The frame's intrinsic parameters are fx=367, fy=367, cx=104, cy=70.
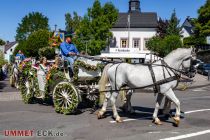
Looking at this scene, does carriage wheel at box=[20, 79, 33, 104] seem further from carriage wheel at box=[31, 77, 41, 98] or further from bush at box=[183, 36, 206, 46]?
bush at box=[183, 36, 206, 46]

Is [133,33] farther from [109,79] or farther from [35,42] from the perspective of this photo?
[109,79]

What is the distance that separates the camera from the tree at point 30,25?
101 m

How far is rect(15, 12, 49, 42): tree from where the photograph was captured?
3991 inches

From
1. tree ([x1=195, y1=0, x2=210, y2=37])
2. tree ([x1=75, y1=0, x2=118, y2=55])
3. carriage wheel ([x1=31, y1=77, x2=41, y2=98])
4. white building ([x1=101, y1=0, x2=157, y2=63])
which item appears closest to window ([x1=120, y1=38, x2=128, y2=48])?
white building ([x1=101, y1=0, x2=157, y2=63])

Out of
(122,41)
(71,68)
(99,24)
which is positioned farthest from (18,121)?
(122,41)

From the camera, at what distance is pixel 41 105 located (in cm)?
1375

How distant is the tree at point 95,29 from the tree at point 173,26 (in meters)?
11.8

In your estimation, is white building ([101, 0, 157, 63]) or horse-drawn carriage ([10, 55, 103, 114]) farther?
white building ([101, 0, 157, 63])

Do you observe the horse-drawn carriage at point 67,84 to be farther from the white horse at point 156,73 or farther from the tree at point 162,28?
the tree at point 162,28

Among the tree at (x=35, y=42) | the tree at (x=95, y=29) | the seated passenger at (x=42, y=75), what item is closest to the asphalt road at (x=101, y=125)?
the seated passenger at (x=42, y=75)

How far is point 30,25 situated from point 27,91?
90.7 meters

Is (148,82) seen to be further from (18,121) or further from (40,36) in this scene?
(40,36)

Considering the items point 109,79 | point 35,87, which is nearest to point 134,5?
point 35,87

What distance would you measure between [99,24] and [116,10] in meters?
4.95
